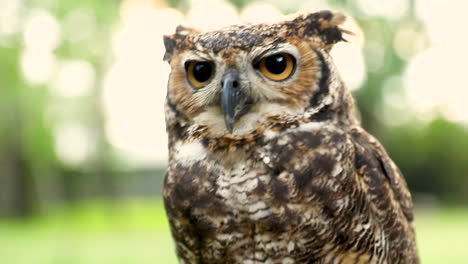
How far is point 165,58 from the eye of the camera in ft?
6.70

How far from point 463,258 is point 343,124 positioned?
553cm

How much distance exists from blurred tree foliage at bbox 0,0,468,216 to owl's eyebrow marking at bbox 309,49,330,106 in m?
8.84

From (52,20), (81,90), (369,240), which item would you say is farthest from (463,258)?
(81,90)

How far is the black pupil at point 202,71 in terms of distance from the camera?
1786mm

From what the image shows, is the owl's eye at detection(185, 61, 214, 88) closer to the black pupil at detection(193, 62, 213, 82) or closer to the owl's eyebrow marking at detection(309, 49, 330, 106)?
the black pupil at detection(193, 62, 213, 82)

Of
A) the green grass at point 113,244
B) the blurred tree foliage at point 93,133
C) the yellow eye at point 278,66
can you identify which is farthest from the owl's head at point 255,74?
the blurred tree foliage at point 93,133

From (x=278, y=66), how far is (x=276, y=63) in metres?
0.01

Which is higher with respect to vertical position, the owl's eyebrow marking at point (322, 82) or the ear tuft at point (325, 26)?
the ear tuft at point (325, 26)

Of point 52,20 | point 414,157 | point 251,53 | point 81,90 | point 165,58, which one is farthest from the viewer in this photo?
point 414,157

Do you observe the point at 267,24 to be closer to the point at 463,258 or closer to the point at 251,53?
the point at 251,53

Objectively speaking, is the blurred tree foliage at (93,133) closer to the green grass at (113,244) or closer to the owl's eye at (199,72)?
the green grass at (113,244)

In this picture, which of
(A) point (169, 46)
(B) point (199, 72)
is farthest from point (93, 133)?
(B) point (199, 72)

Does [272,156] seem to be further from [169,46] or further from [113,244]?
[113,244]

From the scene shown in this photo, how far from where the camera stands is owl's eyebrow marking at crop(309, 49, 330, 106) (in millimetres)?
1800
